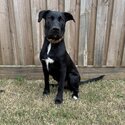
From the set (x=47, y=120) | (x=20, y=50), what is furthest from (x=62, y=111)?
(x=20, y=50)

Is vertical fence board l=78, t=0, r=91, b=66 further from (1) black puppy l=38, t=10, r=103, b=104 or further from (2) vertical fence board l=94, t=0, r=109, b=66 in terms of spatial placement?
(1) black puppy l=38, t=10, r=103, b=104

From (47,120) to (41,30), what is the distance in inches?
60.2

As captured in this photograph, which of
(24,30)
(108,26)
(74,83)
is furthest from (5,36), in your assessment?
(108,26)

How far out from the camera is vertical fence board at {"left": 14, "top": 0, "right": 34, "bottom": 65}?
397 centimetres

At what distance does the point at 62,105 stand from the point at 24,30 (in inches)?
54.0

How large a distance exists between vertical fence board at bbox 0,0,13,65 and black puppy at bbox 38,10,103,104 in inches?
33.6

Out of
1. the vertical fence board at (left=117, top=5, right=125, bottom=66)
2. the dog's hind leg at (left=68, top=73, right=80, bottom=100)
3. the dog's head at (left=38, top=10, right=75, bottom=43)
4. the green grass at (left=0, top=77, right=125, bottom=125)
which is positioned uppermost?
the dog's head at (left=38, top=10, right=75, bottom=43)

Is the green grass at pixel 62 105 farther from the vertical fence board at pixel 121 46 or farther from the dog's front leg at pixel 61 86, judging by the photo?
the vertical fence board at pixel 121 46

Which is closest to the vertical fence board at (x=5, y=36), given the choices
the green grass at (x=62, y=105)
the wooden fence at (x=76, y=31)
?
the wooden fence at (x=76, y=31)

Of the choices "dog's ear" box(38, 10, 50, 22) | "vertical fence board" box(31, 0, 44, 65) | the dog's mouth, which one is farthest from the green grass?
"dog's ear" box(38, 10, 50, 22)

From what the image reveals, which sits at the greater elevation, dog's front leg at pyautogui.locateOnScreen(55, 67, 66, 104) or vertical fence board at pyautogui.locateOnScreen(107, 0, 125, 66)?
vertical fence board at pyautogui.locateOnScreen(107, 0, 125, 66)

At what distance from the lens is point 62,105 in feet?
11.7

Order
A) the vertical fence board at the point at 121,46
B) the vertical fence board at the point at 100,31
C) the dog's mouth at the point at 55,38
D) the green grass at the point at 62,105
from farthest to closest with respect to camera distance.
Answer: the vertical fence board at the point at 121,46
the vertical fence board at the point at 100,31
the dog's mouth at the point at 55,38
the green grass at the point at 62,105

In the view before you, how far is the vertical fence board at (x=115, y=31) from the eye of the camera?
3.94 metres
